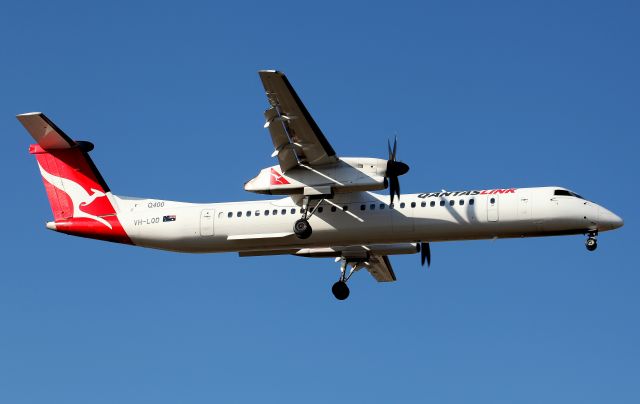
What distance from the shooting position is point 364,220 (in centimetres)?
2884

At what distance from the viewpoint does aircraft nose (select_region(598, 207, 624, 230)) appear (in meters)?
27.7

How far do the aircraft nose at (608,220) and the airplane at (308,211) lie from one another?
0.10 feet

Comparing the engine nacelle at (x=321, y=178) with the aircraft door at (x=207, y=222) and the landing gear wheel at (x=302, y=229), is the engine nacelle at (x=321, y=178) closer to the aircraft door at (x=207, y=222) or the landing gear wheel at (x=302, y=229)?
the landing gear wheel at (x=302, y=229)

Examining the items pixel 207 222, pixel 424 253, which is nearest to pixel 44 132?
pixel 207 222

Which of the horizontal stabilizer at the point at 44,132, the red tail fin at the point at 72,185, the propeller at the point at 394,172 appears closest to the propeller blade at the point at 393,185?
the propeller at the point at 394,172

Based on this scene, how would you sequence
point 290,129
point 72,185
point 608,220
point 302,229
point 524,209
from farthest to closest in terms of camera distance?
point 72,185 < point 302,229 < point 524,209 < point 608,220 < point 290,129

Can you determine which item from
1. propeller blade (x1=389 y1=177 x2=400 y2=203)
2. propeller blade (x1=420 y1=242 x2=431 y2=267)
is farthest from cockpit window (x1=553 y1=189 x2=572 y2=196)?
propeller blade (x1=420 y1=242 x2=431 y2=267)

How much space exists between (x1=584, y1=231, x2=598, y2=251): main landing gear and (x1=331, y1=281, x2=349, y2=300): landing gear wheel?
25.7 ft

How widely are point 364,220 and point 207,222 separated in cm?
464

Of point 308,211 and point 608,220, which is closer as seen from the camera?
point 608,220

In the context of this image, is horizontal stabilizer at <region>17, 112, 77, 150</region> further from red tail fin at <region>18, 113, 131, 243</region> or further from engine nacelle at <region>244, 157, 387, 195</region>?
engine nacelle at <region>244, 157, 387, 195</region>

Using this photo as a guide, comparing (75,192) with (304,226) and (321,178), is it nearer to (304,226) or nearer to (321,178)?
(304,226)

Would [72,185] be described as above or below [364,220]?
above

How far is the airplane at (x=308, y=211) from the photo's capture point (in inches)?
1093
